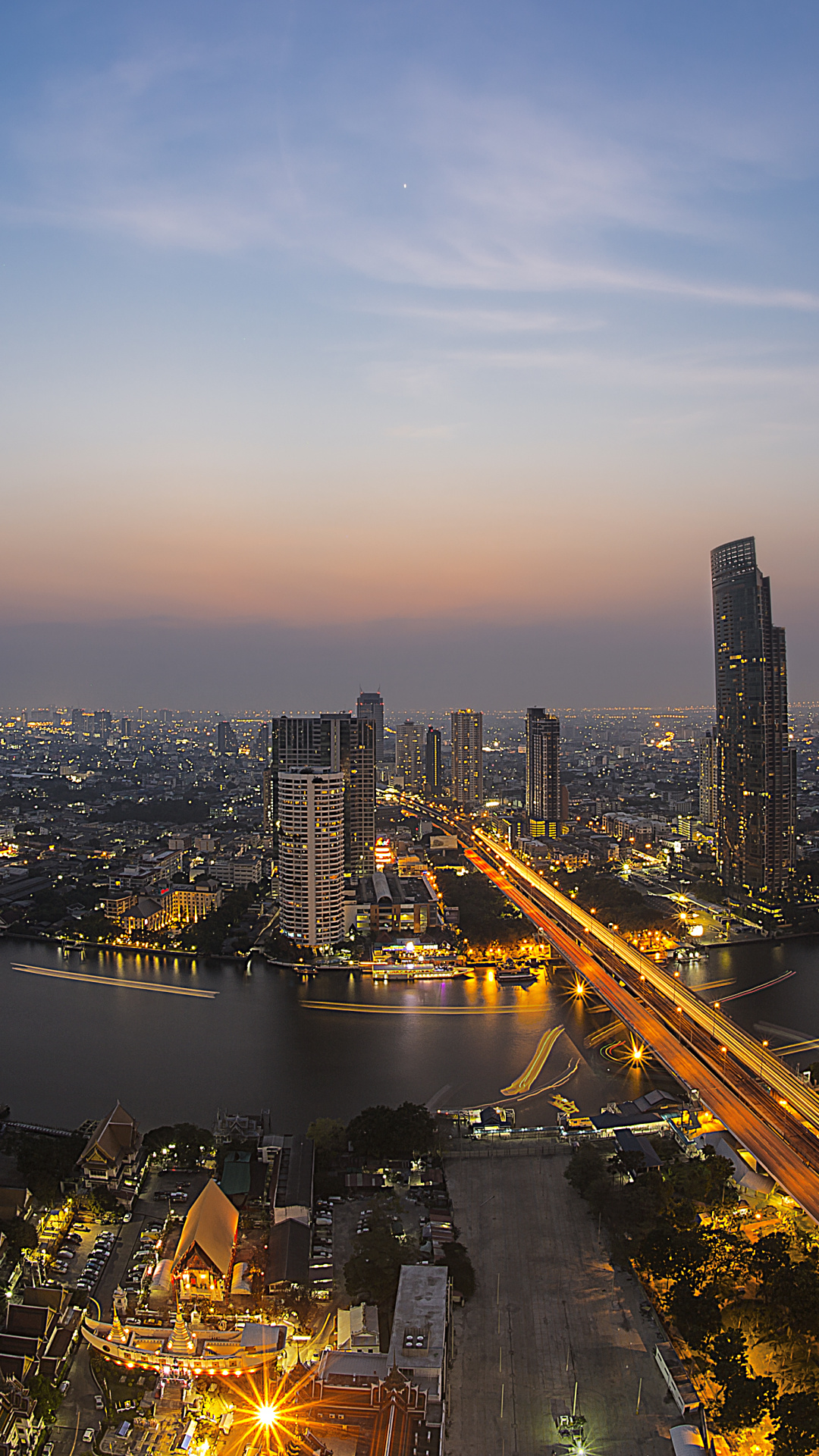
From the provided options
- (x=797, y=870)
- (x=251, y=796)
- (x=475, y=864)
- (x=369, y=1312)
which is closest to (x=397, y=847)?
(x=475, y=864)

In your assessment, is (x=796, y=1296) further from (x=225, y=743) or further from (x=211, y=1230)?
(x=225, y=743)

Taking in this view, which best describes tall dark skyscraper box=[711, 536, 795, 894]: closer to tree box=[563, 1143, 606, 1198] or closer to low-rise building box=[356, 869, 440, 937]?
low-rise building box=[356, 869, 440, 937]

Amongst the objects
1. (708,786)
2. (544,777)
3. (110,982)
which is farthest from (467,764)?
(110,982)

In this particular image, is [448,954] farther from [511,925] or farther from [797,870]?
[797,870]

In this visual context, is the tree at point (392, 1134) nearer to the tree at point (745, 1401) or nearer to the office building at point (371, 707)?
the tree at point (745, 1401)

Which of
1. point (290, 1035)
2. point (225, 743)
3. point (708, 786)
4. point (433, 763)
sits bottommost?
point (290, 1035)

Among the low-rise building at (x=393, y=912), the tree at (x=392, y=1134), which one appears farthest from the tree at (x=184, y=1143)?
the low-rise building at (x=393, y=912)
